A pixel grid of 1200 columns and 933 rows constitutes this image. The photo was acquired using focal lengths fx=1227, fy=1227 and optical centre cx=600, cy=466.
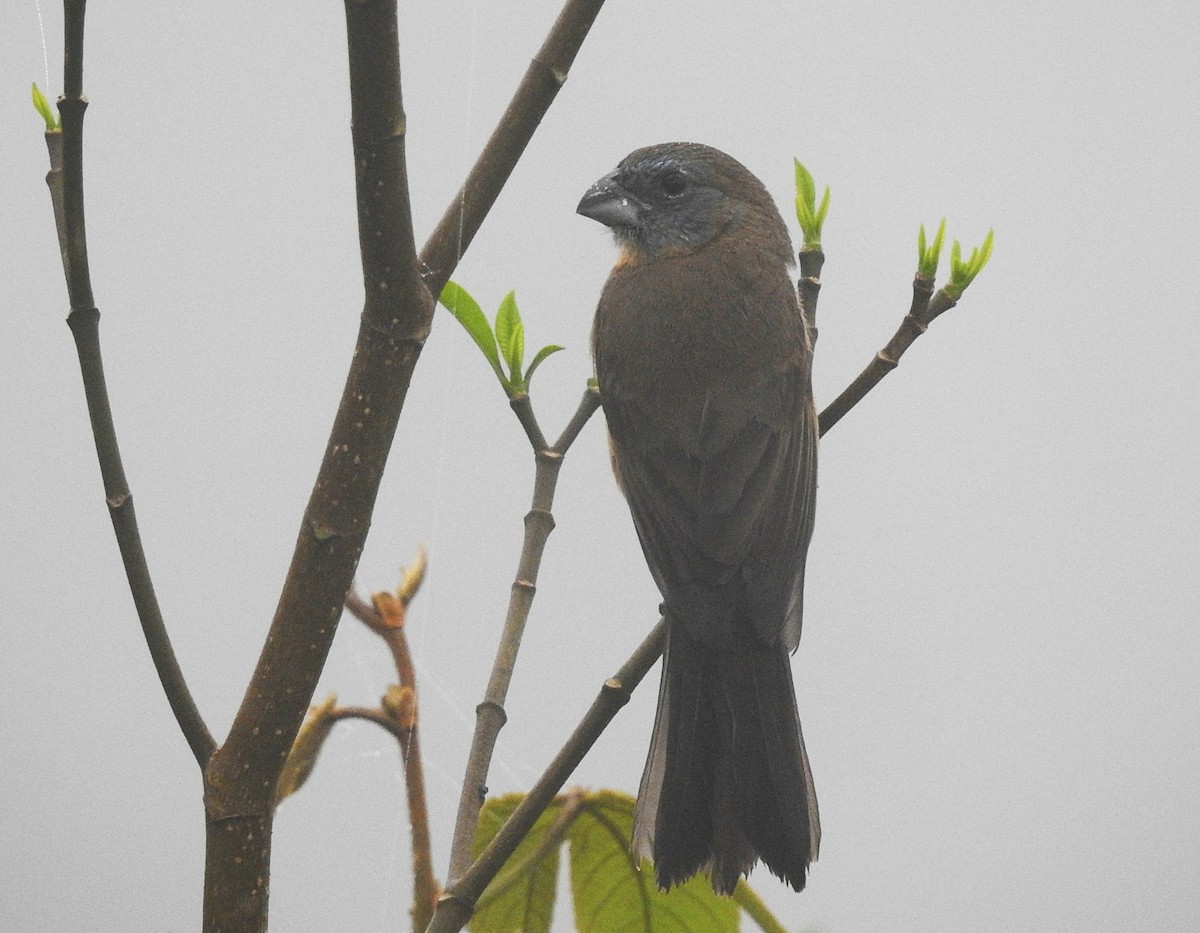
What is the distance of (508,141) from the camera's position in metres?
1.15

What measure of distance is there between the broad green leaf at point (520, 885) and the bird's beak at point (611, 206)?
3.99 ft

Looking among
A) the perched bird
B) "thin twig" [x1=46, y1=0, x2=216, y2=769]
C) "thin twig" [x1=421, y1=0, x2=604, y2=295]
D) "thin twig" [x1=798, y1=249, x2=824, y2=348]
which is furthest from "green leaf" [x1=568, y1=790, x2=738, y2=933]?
"thin twig" [x1=798, y1=249, x2=824, y2=348]

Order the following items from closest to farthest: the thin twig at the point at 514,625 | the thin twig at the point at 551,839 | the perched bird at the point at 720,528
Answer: the thin twig at the point at 514,625
the thin twig at the point at 551,839
the perched bird at the point at 720,528

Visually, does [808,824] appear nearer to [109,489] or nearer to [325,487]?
[325,487]

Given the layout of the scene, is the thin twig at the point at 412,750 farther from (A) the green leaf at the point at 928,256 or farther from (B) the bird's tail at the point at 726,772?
(A) the green leaf at the point at 928,256

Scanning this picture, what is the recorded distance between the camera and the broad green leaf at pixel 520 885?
1344 mm

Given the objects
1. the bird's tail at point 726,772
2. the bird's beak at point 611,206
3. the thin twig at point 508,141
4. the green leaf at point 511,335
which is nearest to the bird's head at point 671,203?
the bird's beak at point 611,206

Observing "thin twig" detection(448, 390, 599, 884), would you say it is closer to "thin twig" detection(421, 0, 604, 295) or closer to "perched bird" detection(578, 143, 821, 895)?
"perched bird" detection(578, 143, 821, 895)

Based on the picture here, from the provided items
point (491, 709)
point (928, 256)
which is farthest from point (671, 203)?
point (491, 709)

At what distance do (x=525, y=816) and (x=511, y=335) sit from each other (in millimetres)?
665

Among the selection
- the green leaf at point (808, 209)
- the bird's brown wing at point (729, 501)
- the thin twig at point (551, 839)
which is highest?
the green leaf at point (808, 209)

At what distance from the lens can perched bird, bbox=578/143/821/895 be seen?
4.97 ft

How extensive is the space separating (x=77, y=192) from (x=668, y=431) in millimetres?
955

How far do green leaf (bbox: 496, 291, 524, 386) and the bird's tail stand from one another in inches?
16.7
